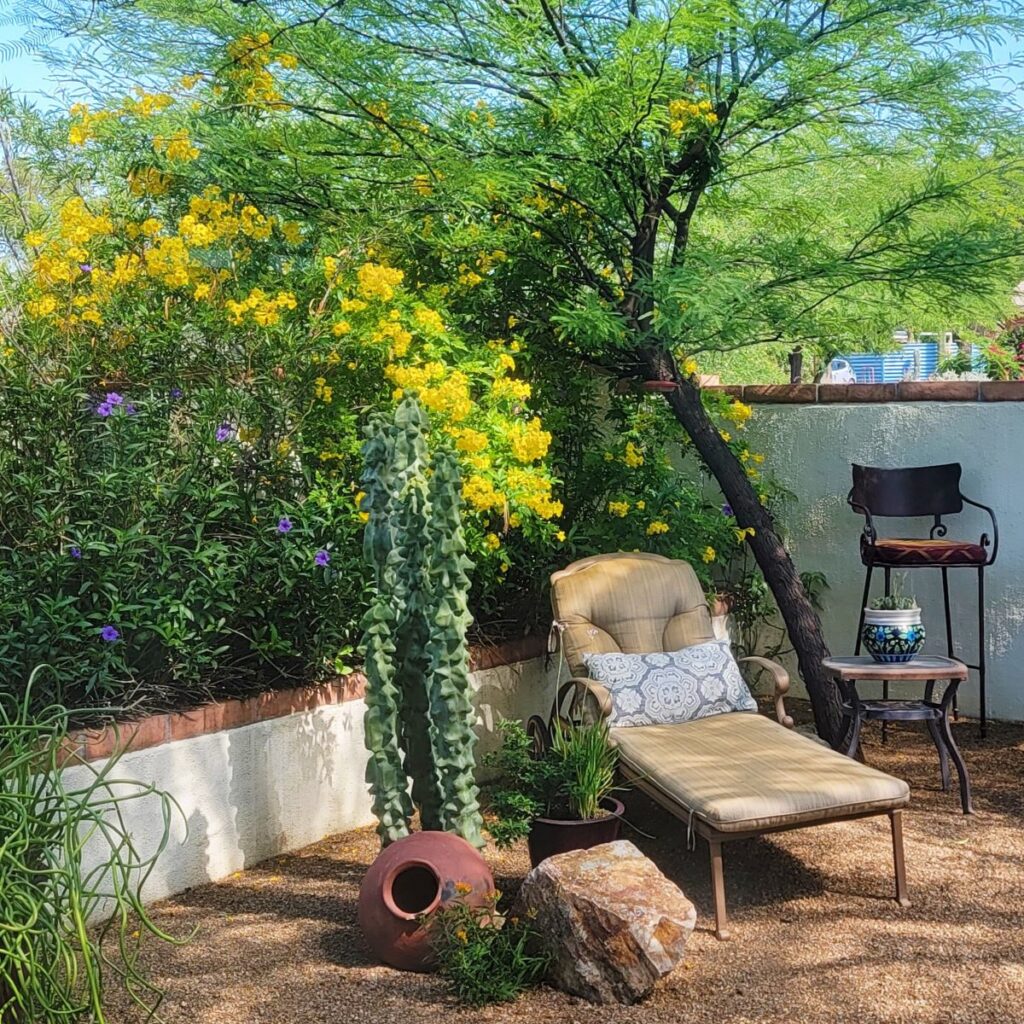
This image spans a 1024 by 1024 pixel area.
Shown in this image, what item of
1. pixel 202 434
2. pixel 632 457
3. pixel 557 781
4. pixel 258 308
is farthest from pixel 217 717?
pixel 632 457

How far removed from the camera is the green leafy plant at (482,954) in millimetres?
3043

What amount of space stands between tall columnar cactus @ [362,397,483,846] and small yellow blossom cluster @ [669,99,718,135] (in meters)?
1.72

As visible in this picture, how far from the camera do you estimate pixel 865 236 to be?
16.7ft

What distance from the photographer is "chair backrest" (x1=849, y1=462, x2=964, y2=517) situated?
18.8 ft

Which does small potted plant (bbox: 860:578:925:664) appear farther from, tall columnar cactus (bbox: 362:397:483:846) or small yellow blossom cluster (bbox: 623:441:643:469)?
tall columnar cactus (bbox: 362:397:483:846)

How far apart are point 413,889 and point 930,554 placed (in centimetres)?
308

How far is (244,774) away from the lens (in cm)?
409

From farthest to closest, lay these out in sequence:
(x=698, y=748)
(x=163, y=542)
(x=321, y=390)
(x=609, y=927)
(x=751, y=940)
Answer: (x=321, y=390) < (x=698, y=748) < (x=163, y=542) < (x=751, y=940) < (x=609, y=927)

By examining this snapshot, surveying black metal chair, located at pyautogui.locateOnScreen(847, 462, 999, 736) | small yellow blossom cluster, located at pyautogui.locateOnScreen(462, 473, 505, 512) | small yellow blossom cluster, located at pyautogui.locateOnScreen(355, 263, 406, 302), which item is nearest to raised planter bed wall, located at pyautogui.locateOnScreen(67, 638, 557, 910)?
small yellow blossom cluster, located at pyautogui.locateOnScreen(462, 473, 505, 512)

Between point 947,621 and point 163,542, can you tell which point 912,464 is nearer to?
point 947,621

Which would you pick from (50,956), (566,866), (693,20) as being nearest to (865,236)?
(693,20)

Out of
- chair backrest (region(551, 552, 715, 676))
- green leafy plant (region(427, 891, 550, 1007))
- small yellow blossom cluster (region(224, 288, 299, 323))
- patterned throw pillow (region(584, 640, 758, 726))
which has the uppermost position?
small yellow blossom cluster (region(224, 288, 299, 323))

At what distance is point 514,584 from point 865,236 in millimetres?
2115

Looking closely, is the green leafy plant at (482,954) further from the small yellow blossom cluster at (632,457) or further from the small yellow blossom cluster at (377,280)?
the small yellow blossom cluster at (632,457)
